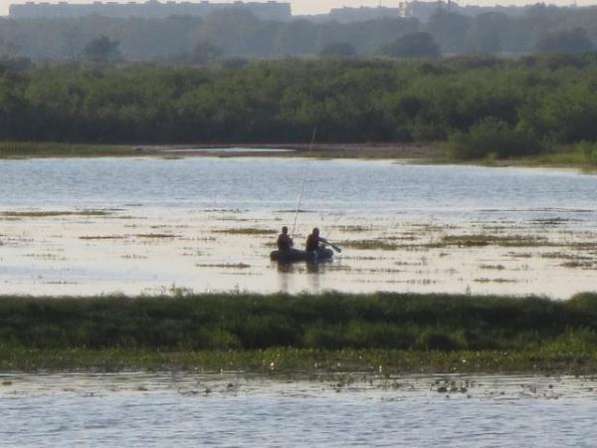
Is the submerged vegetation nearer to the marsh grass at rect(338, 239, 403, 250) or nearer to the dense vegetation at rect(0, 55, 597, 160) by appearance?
the dense vegetation at rect(0, 55, 597, 160)

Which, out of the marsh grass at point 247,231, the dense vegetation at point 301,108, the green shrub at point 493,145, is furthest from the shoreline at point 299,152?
the marsh grass at point 247,231

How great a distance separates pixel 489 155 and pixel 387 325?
53.6 meters

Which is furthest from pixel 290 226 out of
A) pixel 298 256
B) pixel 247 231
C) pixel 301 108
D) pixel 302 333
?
pixel 301 108

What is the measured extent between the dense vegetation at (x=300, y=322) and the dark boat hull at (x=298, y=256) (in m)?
9.18

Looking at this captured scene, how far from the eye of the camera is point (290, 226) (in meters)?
43.6

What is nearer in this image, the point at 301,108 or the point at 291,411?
the point at 291,411

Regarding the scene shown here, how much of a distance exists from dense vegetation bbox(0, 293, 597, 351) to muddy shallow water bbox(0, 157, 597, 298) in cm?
371

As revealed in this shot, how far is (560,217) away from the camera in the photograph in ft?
153

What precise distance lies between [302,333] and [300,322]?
0.39 m

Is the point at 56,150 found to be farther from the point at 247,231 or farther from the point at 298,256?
the point at 298,256

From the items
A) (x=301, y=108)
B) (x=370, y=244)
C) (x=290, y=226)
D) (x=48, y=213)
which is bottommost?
(x=370, y=244)

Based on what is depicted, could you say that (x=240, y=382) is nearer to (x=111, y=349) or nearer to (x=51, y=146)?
(x=111, y=349)

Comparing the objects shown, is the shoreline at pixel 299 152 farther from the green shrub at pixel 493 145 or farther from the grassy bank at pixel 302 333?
the grassy bank at pixel 302 333

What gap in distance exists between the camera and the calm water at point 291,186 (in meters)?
52.1
